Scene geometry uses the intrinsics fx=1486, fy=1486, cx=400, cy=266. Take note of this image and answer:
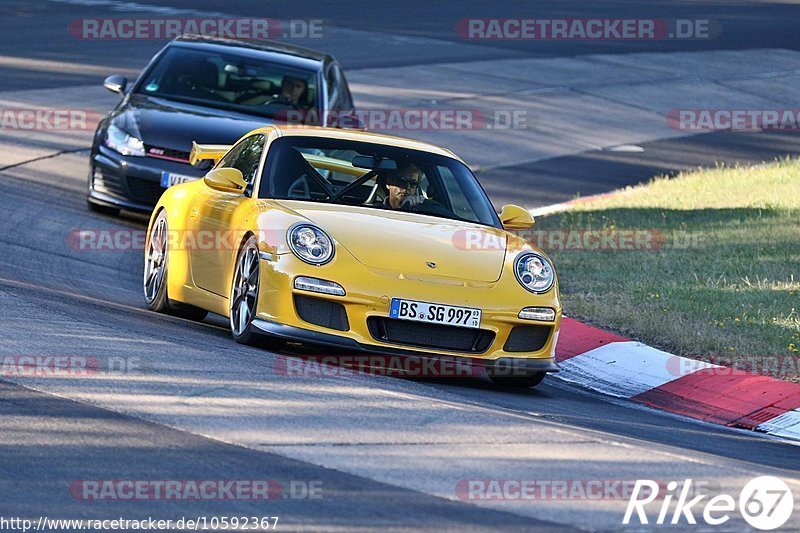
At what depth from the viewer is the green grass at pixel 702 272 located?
33.5 ft

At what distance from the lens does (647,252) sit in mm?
13383

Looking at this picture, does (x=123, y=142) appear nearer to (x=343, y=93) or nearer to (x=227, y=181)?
(x=343, y=93)

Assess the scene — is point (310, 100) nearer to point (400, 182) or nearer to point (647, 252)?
point (647, 252)

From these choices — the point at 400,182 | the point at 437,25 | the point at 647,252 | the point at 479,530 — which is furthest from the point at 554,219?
the point at 437,25

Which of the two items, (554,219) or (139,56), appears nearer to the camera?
Result: (554,219)

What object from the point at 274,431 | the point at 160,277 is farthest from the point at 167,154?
the point at 274,431

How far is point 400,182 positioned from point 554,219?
6.04 meters

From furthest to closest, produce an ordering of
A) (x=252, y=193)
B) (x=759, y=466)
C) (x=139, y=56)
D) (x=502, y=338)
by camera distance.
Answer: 1. (x=139, y=56)
2. (x=252, y=193)
3. (x=502, y=338)
4. (x=759, y=466)

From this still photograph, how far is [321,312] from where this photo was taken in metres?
8.29

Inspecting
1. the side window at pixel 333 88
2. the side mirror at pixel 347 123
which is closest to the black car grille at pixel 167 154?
the side mirror at pixel 347 123

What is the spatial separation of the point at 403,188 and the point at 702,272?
12.2ft

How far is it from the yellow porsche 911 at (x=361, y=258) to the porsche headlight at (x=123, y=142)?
2971 mm

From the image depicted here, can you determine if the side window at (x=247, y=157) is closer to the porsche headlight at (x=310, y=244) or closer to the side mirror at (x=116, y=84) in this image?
the porsche headlight at (x=310, y=244)

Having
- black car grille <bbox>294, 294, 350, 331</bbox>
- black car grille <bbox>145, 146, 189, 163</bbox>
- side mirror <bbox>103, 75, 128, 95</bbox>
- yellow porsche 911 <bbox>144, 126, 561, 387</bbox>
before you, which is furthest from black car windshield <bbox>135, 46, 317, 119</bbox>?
black car grille <bbox>294, 294, 350, 331</bbox>
